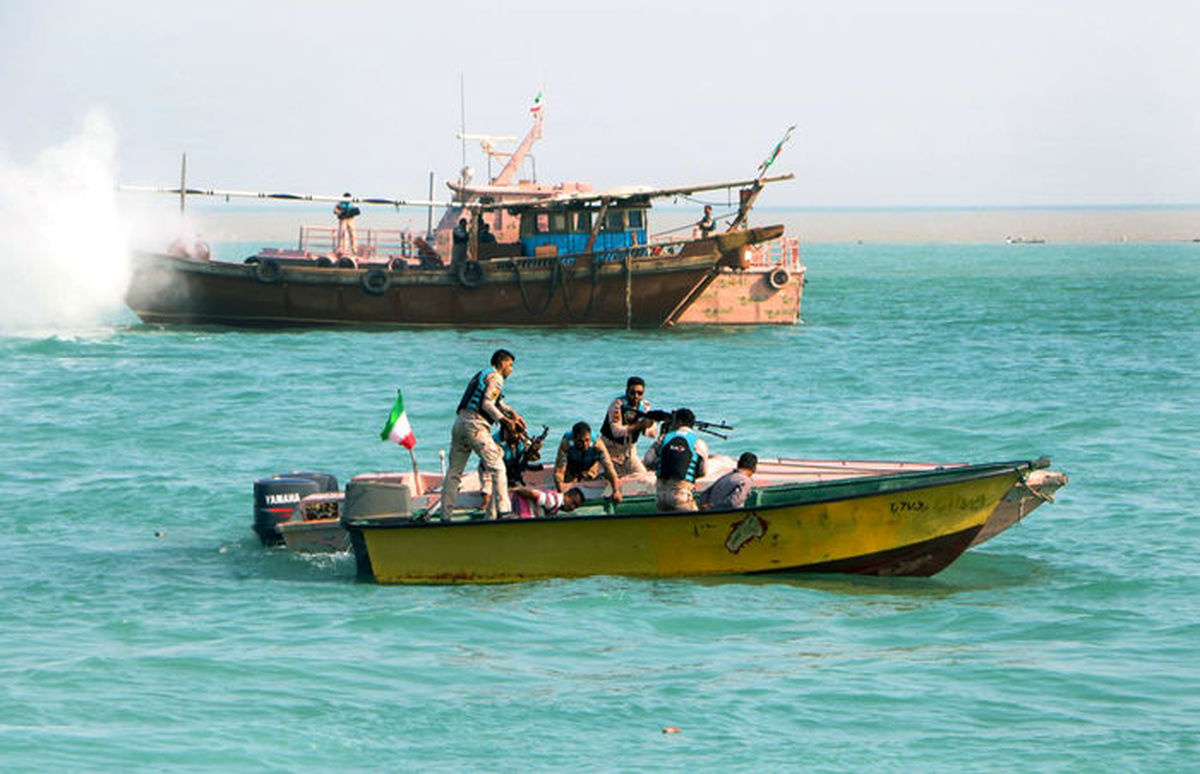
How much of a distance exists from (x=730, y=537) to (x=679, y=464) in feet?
2.62

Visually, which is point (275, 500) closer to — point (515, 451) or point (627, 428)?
point (515, 451)

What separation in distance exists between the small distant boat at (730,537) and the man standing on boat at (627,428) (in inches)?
45.2

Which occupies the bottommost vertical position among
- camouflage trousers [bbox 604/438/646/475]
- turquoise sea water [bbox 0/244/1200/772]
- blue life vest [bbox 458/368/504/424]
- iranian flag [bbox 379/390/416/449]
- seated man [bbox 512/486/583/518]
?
turquoise sea water [bbox 0/244/1200/772]

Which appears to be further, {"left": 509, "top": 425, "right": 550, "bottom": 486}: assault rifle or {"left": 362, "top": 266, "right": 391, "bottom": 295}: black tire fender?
{"left": 362, "top": 266, "right": 391, "bottom": 295}: black tire fender

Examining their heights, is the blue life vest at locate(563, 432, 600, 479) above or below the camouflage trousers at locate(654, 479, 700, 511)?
above

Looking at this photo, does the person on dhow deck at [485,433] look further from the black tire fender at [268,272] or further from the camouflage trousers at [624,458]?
the black tire fender at [268,272]

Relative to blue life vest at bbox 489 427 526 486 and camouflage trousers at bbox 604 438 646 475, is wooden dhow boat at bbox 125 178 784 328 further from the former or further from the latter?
blue life vest at bbox 489 427 526 486

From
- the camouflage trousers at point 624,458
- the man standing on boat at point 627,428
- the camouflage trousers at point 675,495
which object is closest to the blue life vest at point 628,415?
the man standing on boat at point 627,428

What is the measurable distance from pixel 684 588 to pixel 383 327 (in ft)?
98.6

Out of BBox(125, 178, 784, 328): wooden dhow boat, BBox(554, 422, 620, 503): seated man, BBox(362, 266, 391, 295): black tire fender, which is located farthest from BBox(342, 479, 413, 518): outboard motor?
BBox(362, 266, 391, 295): black tire fender

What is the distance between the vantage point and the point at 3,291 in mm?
54156

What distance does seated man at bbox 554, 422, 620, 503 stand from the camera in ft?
51.3

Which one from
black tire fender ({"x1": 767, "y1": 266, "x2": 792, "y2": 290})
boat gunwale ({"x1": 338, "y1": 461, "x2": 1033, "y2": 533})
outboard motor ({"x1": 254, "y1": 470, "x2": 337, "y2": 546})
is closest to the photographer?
boat gunwale ({"x1": 338, "y1": 461, "x2": 1033, "y2": 533})

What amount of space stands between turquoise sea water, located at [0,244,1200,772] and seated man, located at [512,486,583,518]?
35.2 inches
